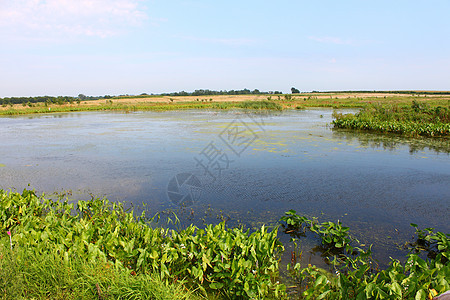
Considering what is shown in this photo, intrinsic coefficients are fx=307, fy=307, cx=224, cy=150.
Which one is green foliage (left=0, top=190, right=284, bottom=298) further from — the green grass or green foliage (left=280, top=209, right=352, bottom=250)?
green foliage (left=280, top=209, right=352, bottom=250)

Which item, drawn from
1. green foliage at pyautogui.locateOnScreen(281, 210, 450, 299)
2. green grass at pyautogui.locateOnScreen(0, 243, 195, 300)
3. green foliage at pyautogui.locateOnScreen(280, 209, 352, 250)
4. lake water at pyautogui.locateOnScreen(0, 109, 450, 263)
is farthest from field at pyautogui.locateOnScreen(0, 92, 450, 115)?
green grass at pyautogui.locateOnScreen(0, 243, 195, 300)

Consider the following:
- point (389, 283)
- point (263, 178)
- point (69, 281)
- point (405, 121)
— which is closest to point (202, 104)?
point (405, 121)

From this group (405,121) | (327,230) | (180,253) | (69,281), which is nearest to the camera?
(69,281)

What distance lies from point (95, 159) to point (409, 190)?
8.37 m

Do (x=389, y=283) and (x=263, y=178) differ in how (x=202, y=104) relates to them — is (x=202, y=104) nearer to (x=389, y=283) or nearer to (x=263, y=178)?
(x=263, y=178)

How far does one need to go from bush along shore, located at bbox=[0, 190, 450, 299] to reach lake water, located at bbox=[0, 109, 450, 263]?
96cm

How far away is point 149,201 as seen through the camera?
5.64 metres

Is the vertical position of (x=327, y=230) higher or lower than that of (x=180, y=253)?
lower

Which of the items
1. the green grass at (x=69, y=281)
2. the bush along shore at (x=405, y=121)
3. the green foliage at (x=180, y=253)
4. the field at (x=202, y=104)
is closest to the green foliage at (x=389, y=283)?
the green foliage at (x=180, y=253)

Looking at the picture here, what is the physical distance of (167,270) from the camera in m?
2.85

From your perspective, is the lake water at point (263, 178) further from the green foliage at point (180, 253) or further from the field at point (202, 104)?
the field at point (202, 104)

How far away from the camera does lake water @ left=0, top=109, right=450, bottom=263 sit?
5.00 metres

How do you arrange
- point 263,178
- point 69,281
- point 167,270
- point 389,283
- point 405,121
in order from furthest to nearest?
point 405,121 → point 263,178 → point 167,270 → point 389,283 → point 69,281

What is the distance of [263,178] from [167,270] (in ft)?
14.7
